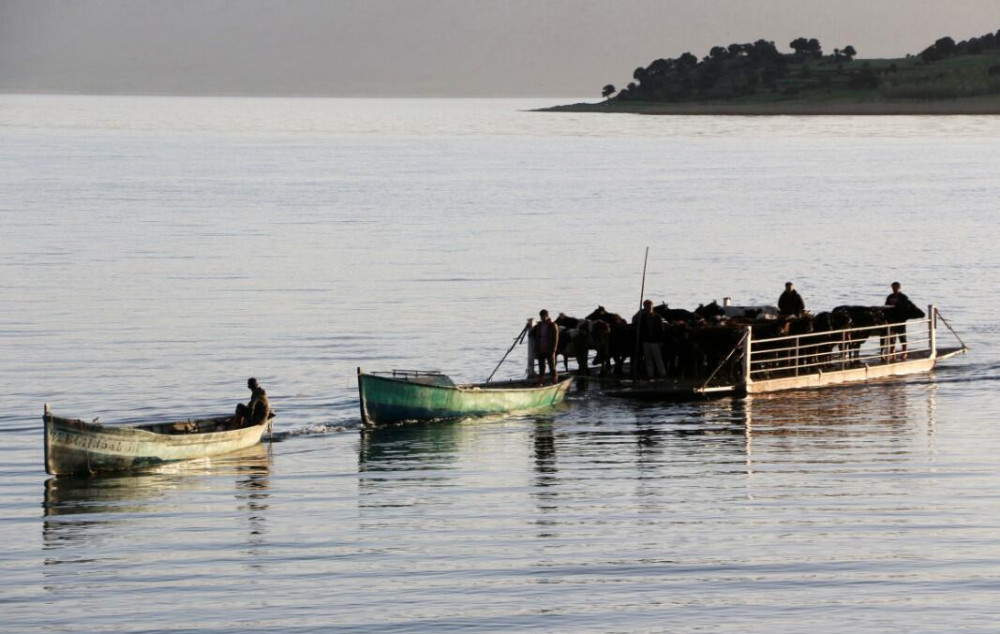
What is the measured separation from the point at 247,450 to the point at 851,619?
16.5 metres

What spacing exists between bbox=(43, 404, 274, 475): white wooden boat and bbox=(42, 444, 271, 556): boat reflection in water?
22 centimetres

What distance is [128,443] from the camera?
3341 cm

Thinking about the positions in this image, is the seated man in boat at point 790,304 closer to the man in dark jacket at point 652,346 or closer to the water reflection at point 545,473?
the man in dark jacket at point 652,346

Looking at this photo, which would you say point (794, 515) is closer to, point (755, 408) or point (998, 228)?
point (755, 408)

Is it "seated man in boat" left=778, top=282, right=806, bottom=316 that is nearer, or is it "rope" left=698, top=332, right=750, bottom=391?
"rope" left=698, top=332, right=750, bottom=391

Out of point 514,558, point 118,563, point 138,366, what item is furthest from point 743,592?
point 138,366

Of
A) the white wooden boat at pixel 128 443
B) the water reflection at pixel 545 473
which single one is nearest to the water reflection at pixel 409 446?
the water reflection at pixel 545 473

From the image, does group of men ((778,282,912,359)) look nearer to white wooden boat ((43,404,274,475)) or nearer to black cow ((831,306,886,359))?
black cow ((831,306,886,359))

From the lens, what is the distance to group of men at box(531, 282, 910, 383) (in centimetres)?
4034

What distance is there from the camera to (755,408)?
4138 centimetres

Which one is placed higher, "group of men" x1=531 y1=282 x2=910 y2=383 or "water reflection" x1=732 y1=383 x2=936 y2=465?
"group of men" x1=531 y1=282 x2=910 y2=383

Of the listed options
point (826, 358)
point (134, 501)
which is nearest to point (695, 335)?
point (826, 358)

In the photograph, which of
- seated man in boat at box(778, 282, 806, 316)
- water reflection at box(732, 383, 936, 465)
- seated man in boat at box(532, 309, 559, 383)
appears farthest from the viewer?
seated man in boat at box(778, 282, 806, 316)

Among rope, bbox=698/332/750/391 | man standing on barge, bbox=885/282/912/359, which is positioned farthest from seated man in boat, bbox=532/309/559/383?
man standing on barge, bbox=885/282/912/359
